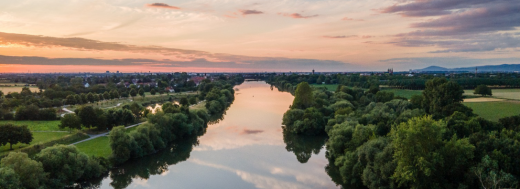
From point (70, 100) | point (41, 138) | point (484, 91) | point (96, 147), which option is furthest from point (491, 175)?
point (70, 100)

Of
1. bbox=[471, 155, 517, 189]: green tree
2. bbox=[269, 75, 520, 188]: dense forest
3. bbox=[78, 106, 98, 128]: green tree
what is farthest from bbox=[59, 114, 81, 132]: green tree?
bbox=[471, 155, 517, 189]: green tree

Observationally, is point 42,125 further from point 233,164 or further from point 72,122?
point 233,164

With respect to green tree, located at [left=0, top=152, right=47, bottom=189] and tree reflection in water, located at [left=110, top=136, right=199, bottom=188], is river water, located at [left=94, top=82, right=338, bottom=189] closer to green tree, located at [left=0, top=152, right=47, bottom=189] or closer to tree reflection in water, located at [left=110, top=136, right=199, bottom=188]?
tree reflection in water, located at [left=110, top=136, right=199, bottom=188]

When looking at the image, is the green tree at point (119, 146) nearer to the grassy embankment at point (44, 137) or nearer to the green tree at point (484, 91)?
the grassy embankment at point (44, 137)

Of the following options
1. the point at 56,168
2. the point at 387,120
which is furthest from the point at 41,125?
the point at 387,120

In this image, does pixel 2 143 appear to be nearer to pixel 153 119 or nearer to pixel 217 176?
pixel 153 119

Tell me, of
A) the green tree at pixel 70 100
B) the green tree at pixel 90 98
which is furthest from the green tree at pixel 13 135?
the green tree at pixel 90 98
